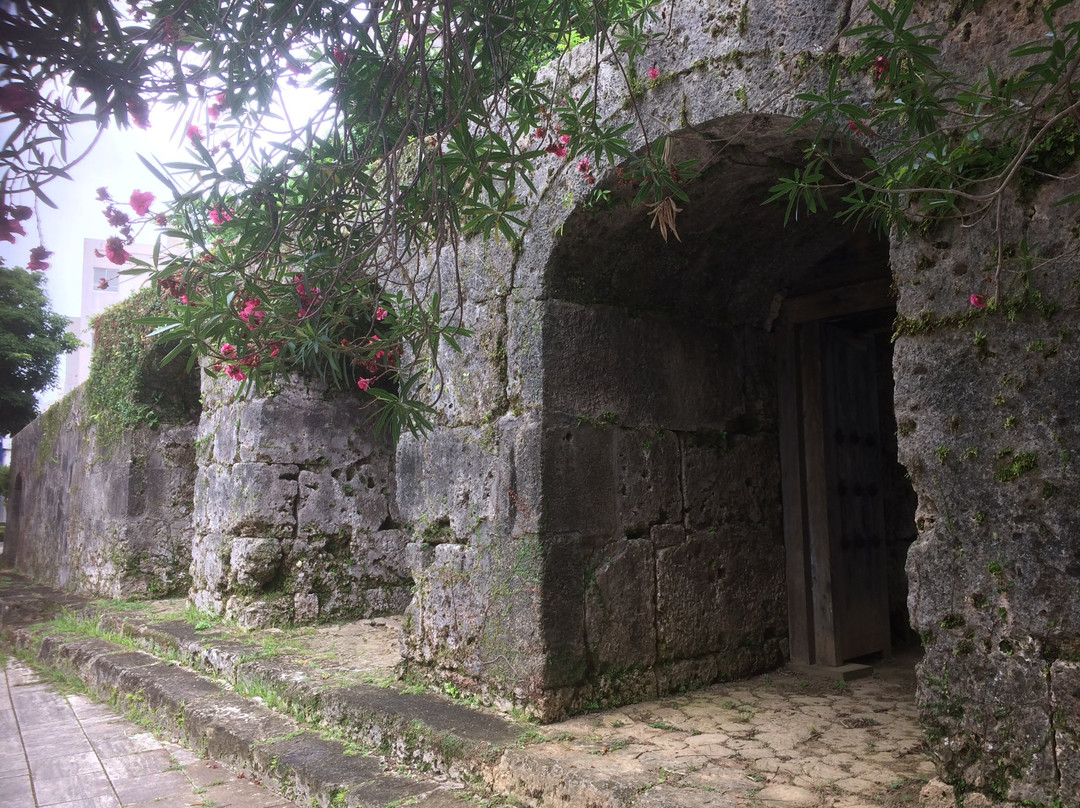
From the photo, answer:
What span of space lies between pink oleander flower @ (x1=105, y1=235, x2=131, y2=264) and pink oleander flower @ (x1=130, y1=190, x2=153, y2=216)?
9 centimetres

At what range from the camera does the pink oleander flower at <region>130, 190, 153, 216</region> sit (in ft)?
6.51

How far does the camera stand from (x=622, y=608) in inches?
130

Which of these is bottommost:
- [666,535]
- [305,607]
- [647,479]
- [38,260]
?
[305,607]

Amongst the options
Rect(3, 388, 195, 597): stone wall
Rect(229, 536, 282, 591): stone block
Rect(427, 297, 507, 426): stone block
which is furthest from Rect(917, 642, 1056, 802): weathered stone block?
Rect(3, 388, 195, 597): stone wall

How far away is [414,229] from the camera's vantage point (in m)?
2.40

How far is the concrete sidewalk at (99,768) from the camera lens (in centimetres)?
328

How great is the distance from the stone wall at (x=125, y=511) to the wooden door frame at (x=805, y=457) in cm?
523

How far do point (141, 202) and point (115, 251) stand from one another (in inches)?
5.6

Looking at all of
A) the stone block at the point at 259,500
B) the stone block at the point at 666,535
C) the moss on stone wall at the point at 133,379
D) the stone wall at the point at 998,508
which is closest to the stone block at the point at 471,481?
the stone block at the point at 666,535

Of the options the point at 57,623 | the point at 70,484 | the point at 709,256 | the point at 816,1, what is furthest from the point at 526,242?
the point at 70,484

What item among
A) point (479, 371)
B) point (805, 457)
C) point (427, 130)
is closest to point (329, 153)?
point (427, 130)

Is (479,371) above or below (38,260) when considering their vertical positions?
above

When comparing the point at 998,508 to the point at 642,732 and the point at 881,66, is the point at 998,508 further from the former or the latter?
the point at 642,732

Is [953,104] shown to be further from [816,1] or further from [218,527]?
[218,527]
